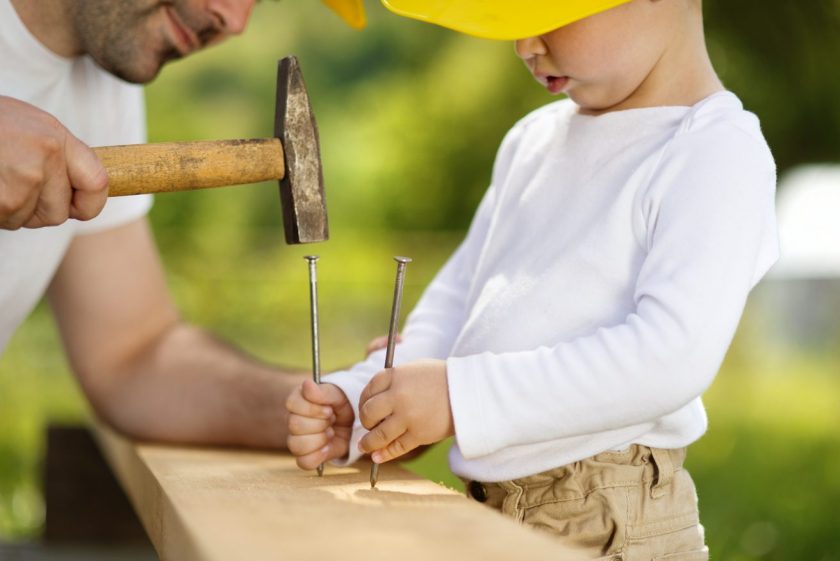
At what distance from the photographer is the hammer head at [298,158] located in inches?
78.7

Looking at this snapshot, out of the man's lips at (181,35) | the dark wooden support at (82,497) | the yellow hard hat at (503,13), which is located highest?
the yellow hard hat at (503,13)

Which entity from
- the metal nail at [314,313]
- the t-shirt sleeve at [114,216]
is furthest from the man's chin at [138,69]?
the metal nail at [314,313]

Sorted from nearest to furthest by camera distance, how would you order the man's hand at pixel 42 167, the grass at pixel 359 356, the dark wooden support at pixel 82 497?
1. the man's hand at pixel 42 167
2. the dark wooden support at pixel 82 497
3. the grass at pixel 359 356

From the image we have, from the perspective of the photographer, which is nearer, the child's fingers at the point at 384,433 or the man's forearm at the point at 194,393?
the child's fingers at the point at 384,433

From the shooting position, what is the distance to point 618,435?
1732 mm

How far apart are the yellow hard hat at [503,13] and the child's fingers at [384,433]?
24.3 inches

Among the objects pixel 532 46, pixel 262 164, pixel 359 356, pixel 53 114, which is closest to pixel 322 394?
pixel 262 164

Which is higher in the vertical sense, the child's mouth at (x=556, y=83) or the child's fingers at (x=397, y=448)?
the child's mouth at (x=556, y=83)

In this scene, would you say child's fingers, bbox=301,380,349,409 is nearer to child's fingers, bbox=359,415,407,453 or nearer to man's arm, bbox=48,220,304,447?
child's fingers, bbox=359,415,407,453

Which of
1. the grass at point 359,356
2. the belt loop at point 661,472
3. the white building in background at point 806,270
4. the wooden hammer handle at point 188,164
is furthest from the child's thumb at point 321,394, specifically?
the white building in background at point 806,270

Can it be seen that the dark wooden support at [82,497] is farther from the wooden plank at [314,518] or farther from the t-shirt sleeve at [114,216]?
the wooden plank at [314,518]

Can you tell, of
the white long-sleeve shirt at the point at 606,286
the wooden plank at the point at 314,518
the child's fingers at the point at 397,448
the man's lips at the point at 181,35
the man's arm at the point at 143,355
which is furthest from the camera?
the man's lips at the point at 181,35

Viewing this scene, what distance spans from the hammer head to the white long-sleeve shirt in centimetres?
28

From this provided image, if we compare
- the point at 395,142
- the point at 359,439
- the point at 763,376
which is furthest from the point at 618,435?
the point at 395,142
